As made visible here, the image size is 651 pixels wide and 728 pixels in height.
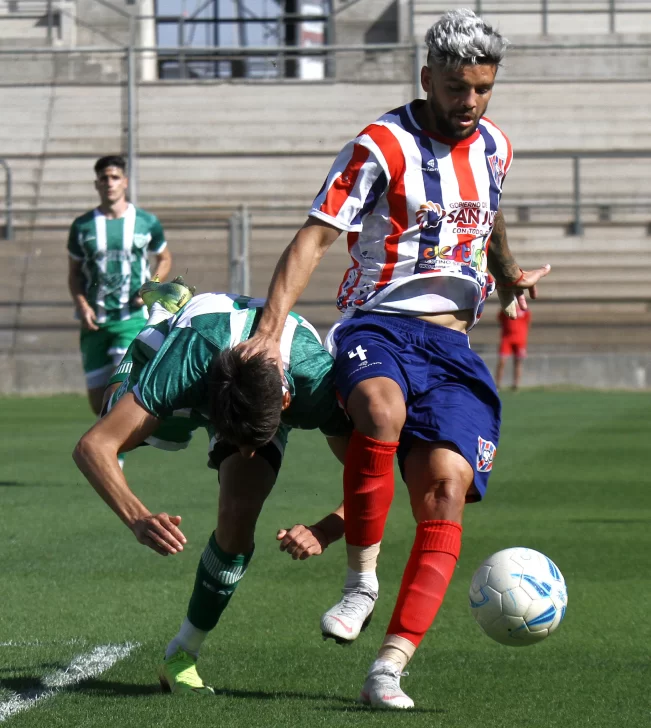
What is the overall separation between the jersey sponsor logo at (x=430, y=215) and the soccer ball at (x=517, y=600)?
1.07 m

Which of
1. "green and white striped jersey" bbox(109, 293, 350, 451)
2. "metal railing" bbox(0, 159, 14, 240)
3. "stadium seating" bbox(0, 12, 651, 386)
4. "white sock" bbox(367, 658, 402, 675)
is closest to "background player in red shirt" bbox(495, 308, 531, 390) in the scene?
"stadium seating" bbox(0, 12, 651, 386)

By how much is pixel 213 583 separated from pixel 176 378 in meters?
0.77

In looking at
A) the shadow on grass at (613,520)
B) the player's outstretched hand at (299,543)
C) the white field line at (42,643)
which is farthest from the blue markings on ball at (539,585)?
the shadow on grass at (613,520)

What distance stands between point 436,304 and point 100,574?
2.47 metres

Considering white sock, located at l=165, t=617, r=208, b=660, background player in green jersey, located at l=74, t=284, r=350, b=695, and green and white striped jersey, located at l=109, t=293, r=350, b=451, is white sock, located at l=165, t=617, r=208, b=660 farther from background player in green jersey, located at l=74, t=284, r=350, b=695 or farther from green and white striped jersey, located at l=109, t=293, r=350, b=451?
green and white striped jersey, located at l=109, t=293, r=350, b=451

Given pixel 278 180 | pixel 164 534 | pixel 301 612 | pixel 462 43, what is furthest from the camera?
pixel 278 180

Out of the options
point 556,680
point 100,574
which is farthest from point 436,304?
point 100,574

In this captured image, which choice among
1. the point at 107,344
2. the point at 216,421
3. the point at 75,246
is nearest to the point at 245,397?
the point at 216,421

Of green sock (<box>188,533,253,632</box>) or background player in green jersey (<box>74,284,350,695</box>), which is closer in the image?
background player in green jersey (<box>74,284,350,695</box>)

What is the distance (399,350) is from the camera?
396cm

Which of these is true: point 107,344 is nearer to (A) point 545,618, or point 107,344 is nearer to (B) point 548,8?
(A) point 545,618

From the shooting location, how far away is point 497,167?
A: 425 cm

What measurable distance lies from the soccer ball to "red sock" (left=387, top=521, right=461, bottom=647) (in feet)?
0.77

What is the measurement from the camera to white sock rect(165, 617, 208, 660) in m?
3.95
